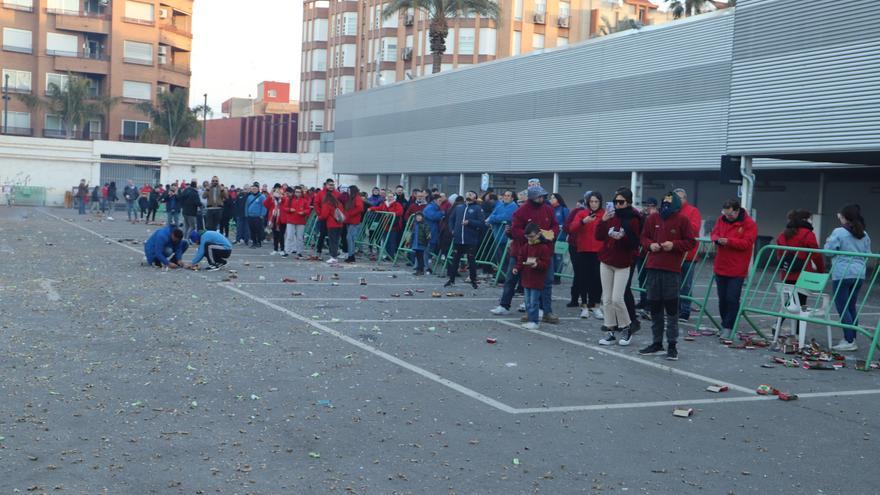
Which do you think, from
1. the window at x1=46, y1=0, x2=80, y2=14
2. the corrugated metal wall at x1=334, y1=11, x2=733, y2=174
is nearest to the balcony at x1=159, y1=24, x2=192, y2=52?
the window at x1=46, y1=0, x2=80, y2=14

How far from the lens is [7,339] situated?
32.4ft

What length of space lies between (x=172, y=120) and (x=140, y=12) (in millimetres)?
11579

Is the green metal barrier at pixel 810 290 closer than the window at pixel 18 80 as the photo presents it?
Yes

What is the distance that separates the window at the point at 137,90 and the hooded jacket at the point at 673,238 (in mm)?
77309

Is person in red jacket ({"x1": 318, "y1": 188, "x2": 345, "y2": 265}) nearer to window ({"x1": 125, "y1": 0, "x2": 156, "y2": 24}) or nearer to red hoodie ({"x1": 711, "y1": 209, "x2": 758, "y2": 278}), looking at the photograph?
red hoodie ({"x1": 711, "y1": 209, "x2": 758, "y2": 278})

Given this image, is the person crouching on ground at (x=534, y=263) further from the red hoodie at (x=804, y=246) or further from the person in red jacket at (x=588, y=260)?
the red hoodie at (x=804, y=246)

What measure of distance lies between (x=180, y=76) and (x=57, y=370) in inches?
3200

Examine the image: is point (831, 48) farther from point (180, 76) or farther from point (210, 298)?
point (180, 76)

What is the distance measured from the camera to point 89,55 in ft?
262

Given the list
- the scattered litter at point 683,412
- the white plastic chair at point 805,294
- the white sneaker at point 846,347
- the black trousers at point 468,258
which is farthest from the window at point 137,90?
the scattered litter at point 683,412

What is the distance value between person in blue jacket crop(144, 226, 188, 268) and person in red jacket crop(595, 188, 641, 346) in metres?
10.2

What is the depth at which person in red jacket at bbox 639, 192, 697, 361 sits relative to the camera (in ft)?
34.4

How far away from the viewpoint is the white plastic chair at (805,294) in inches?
449

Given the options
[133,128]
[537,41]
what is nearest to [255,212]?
[537,41]
